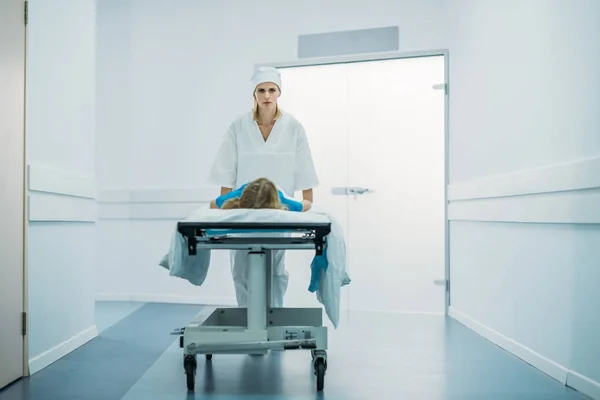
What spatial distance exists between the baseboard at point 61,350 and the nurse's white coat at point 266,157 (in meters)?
1.11

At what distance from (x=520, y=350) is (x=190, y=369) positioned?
1.61 m

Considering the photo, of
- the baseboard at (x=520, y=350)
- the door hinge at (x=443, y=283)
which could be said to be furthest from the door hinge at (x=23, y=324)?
the door hinge at (x=443, y=283)

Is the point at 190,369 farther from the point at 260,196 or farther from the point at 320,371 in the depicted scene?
the point at 260,196

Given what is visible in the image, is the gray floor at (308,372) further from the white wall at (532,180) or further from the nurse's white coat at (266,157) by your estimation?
the nurse's white coat at (266,157)

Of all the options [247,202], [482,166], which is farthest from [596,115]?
[247,202]

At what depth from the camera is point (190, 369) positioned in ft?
6.53

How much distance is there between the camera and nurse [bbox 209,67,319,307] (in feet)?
8.57

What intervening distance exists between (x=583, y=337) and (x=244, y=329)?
4.36 feet

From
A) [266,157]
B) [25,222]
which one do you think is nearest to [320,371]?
[266,157]

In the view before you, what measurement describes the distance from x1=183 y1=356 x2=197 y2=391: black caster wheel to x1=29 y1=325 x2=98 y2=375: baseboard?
77cm

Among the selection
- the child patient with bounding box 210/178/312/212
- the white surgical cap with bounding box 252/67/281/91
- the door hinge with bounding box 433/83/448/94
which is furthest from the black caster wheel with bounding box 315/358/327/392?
the door hinge with bounding box 433/83/448/94

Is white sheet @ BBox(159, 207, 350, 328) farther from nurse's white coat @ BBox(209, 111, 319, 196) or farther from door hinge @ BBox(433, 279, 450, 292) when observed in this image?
door hinge @ BBox(433, 279, 450, 292)

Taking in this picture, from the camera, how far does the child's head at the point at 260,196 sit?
1.95m

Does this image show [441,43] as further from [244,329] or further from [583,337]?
[244,329]
